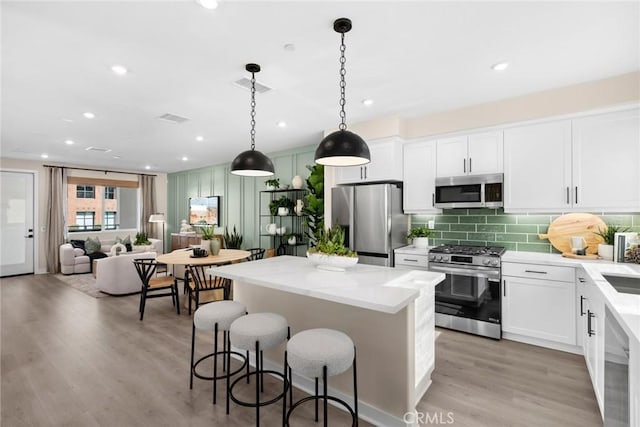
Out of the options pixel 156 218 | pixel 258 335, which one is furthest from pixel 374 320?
pixel 156 218

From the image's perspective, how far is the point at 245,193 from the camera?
7.07m

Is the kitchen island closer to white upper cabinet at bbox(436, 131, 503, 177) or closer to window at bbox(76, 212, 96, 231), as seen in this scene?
white upper cabinet at bbox(436, 131, 503, 177)

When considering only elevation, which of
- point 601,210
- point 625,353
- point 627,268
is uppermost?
point 601,210

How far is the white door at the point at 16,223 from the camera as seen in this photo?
6688mm

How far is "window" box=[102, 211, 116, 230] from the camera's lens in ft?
28.6

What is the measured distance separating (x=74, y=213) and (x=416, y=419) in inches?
385

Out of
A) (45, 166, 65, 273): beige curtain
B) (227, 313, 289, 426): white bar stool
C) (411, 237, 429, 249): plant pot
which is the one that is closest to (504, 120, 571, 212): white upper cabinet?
(411, 237, 429, 249): plant pot

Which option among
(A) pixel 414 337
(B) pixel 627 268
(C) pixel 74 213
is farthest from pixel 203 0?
(C) pixel 74 213

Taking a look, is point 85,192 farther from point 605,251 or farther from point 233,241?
point 605,251

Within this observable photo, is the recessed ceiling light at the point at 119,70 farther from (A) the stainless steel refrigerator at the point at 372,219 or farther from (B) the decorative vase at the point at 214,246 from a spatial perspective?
(A) the stainless steel refrigerator at the point at 372,219

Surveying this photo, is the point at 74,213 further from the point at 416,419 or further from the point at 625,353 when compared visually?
the point at 625,353

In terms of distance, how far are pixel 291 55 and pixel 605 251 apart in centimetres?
347

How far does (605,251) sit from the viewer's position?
2.95 m

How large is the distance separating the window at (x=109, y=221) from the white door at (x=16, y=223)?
1739mm
